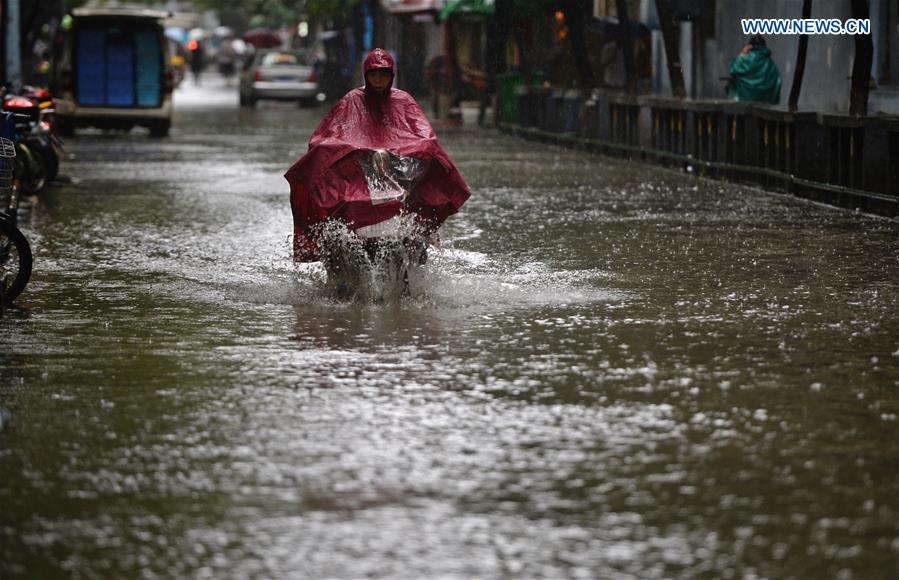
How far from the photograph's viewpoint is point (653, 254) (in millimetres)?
14203

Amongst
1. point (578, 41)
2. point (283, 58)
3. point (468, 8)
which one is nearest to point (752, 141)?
point (578, 41)

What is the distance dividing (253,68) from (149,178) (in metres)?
32.5

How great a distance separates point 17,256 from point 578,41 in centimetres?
2337

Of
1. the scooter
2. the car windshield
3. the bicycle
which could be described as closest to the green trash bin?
the car windshield

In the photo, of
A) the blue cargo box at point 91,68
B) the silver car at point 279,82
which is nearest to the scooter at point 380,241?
the blue cargo box at point 91,68

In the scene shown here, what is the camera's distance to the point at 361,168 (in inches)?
442

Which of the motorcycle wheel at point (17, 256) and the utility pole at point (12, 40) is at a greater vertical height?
the utility pole at point (12, 40)

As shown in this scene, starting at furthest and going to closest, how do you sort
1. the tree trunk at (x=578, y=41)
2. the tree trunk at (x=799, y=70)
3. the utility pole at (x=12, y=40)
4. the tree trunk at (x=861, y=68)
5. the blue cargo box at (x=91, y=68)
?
the blue cargo box at (x=91, y=68) < the utility pole at (x=12, y=40) < the tree trunk at (x=578, y=41) < the tree trunk at (x=799, y=70) < the tree trunk at (x=861, y=68)

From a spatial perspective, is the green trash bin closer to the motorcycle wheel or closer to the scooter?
the scooter

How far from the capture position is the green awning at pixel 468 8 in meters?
43.1

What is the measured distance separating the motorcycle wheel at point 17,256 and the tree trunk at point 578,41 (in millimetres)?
22077

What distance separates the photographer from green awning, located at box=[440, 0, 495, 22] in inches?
1695

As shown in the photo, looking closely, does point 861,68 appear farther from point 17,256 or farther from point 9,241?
point 9,241

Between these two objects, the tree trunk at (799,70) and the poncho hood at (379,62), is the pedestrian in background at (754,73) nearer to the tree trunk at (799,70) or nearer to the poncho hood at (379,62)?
the tree trunk at (799,70)
